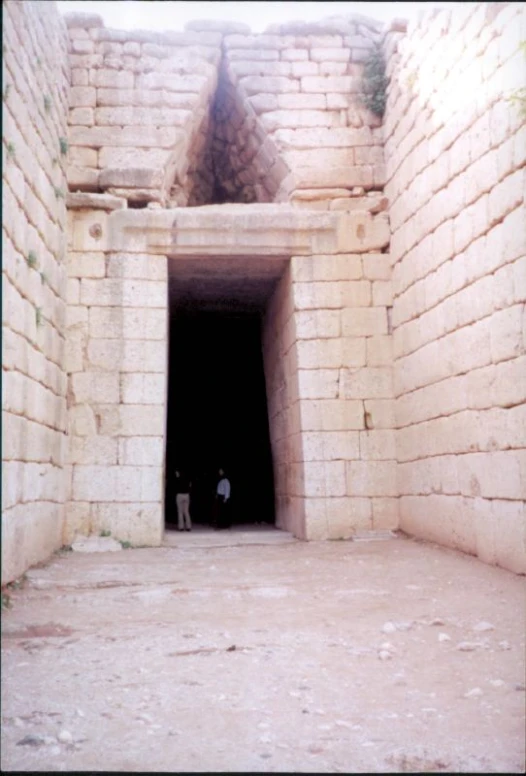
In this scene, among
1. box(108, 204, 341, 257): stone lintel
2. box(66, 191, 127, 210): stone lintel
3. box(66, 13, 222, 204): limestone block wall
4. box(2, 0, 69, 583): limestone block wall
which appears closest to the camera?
box(2, 0, 69, 583): limestone block wall

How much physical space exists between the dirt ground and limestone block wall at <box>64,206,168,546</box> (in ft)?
5.73

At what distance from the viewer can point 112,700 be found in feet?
11.2

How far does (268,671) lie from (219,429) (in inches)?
509

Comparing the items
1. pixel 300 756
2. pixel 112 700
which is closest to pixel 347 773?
pixel 300 756

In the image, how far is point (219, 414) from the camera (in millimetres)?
16594

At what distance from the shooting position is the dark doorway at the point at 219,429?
588 inches

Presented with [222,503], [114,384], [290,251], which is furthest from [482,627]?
[222,503]

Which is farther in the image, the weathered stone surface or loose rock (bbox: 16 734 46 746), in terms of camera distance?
the weathered stone surface

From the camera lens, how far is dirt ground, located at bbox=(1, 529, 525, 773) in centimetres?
296

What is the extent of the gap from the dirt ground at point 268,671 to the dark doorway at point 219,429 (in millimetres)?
8754

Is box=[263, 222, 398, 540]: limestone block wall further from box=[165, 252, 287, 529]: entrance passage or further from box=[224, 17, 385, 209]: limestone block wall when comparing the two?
box=[165, 252, 287, 529]: entrance passage

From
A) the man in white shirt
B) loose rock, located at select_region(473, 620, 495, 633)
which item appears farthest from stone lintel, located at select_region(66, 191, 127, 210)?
loose rock, located at select_region(473, 620, 495, 633)

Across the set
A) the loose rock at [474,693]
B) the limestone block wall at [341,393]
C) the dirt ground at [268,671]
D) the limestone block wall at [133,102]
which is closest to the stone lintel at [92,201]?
the limestone block wall at [133,102]

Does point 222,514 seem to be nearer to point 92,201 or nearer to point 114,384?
point 114,384
